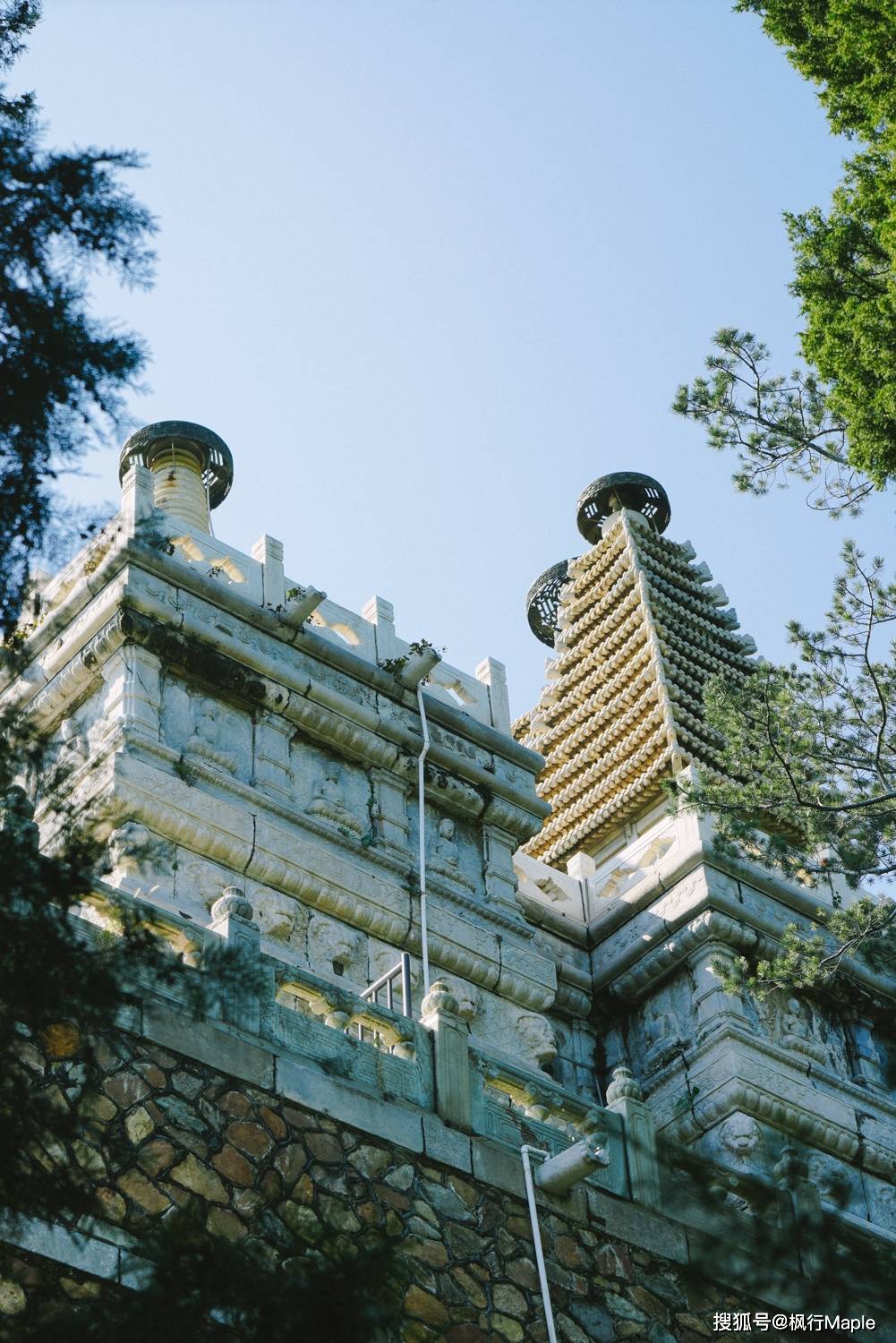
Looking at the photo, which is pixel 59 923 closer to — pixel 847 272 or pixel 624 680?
pixel 847 272

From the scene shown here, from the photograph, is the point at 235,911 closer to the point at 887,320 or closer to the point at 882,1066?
the point at 887,320

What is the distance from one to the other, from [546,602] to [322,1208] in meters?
21.4

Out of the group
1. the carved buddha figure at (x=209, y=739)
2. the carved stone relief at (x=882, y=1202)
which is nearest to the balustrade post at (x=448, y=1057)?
the carved buddha figure at (x=209, y=739)

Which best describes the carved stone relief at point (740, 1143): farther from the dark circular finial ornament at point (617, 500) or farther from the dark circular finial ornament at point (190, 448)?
the dark circular finial ornament at point (617, 500)

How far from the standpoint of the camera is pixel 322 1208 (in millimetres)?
12109

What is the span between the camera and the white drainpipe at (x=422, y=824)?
17.4m

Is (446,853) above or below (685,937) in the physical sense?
above

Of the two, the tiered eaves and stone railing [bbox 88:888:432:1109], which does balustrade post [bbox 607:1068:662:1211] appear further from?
the tiered eaves

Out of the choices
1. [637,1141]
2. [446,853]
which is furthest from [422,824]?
[637,1141]

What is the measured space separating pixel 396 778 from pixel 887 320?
576 cm

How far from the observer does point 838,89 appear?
16812 millimetres

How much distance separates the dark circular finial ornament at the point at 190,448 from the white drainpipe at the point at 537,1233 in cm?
1079

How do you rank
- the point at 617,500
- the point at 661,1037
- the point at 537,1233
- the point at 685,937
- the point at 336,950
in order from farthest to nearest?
the point at 617,500 < the point at 685,937 < the point at 661,1037 < the point at 336,950 < the point at 537,1233

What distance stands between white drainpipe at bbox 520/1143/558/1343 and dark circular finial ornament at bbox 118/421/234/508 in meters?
10.8
